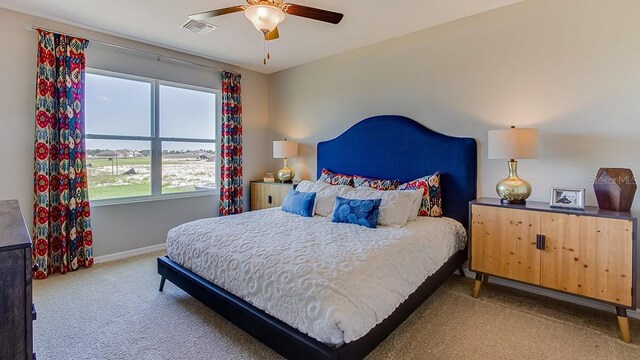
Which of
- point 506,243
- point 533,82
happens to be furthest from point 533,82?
point 506,243

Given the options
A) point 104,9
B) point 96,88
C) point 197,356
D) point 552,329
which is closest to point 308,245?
point 197,356

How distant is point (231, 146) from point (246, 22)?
2.03 meters

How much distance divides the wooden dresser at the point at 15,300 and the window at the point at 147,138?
3127mm

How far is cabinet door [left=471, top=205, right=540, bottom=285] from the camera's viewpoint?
2.53 m

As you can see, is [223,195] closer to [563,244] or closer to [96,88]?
[96,88]

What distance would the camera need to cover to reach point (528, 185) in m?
2.74

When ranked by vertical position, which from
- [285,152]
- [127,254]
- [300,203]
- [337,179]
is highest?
[285,152]

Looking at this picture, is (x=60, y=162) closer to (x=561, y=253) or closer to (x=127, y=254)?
(x=127, y=254)

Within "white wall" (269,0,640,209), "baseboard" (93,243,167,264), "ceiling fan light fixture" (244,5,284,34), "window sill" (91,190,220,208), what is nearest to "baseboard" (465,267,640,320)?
"white wall" (269,0,640,209)

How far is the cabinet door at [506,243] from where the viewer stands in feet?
8.29

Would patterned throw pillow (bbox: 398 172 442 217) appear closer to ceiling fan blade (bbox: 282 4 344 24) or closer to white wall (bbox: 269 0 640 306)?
white wall (bbox: 269 0 640 306)

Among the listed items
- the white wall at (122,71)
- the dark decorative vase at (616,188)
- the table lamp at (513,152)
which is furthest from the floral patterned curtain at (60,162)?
the dark decorative vase at (616,188)

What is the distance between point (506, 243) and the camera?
265 cm

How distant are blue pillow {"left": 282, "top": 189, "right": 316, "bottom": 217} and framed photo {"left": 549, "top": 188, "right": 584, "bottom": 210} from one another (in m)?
2.20
